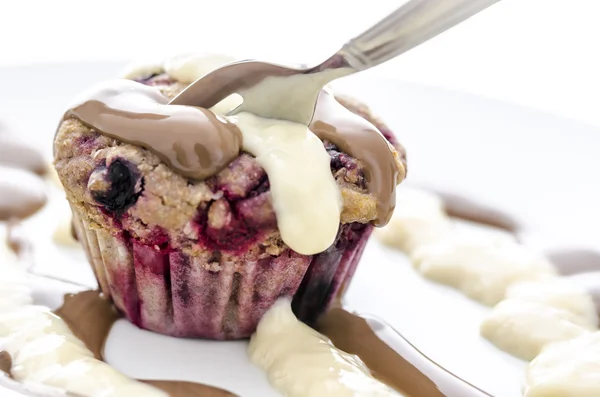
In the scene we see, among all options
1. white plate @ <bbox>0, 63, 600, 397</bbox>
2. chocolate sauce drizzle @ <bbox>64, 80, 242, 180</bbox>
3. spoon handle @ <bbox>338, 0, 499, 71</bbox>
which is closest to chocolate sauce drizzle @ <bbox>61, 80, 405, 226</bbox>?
chocolate sauce drizzle @ <bbox>64, 80, 242, 180</bbox>

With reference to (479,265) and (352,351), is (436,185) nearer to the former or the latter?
(479,265)

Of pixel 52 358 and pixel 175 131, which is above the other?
pixel 175 131

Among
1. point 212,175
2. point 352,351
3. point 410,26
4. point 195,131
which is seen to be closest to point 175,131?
point 195,131

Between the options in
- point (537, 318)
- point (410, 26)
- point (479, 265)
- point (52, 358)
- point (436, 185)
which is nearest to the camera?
point (410, 26)

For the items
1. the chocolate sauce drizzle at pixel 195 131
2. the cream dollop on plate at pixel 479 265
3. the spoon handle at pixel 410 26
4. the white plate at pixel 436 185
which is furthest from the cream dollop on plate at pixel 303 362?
the spoon handle at pixel 410 26

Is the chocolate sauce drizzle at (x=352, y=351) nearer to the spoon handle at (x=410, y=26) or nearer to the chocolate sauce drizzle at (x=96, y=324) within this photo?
the chocolate sauce drizzle at (x=96, y=324)

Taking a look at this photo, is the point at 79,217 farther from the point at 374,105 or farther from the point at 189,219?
the point at 374,105

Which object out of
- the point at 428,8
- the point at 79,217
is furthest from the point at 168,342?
the point at 428,8
